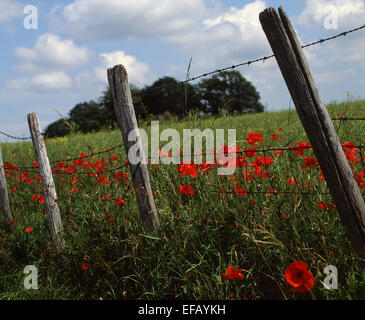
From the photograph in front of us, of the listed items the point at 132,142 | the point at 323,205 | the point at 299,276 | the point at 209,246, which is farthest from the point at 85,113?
the point at 299,276

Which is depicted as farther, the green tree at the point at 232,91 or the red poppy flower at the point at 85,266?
the green tree at the point at 232,91

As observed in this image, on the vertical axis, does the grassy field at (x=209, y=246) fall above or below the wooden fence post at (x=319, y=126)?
below

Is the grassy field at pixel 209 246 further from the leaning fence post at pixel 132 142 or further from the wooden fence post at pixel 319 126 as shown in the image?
the wooden fence post at pixel 319 126

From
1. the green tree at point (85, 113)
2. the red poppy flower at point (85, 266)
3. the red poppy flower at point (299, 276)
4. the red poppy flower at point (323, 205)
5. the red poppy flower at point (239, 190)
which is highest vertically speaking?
the green tree at point (85, 113)

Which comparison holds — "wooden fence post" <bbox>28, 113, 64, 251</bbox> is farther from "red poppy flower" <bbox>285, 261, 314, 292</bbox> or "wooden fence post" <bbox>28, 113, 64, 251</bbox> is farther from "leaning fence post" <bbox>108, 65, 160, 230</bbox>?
"red poppy flower" <bbox>285, 261, 314, 292</bbox>

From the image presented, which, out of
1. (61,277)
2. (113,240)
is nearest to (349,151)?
(113,240)

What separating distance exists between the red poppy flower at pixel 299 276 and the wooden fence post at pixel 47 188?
234 centimetres

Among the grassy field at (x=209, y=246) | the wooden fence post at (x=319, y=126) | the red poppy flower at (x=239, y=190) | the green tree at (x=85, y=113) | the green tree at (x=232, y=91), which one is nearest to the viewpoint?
the wooden fence post at (x=319, y=126)

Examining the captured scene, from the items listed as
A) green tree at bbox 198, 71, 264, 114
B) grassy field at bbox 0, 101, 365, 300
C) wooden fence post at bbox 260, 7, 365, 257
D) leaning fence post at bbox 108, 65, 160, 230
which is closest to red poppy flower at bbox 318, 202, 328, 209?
grassy field at bbox 0, 101, 365, 300

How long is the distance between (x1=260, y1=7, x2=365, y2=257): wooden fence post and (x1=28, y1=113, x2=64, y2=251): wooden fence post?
2473 mm

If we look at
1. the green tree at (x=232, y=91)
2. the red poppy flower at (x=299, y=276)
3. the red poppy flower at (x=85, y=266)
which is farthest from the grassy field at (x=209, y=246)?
the green tree at (x=232, y=91)

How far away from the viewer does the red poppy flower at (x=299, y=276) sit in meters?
1.52

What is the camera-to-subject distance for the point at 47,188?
11.1 feet
